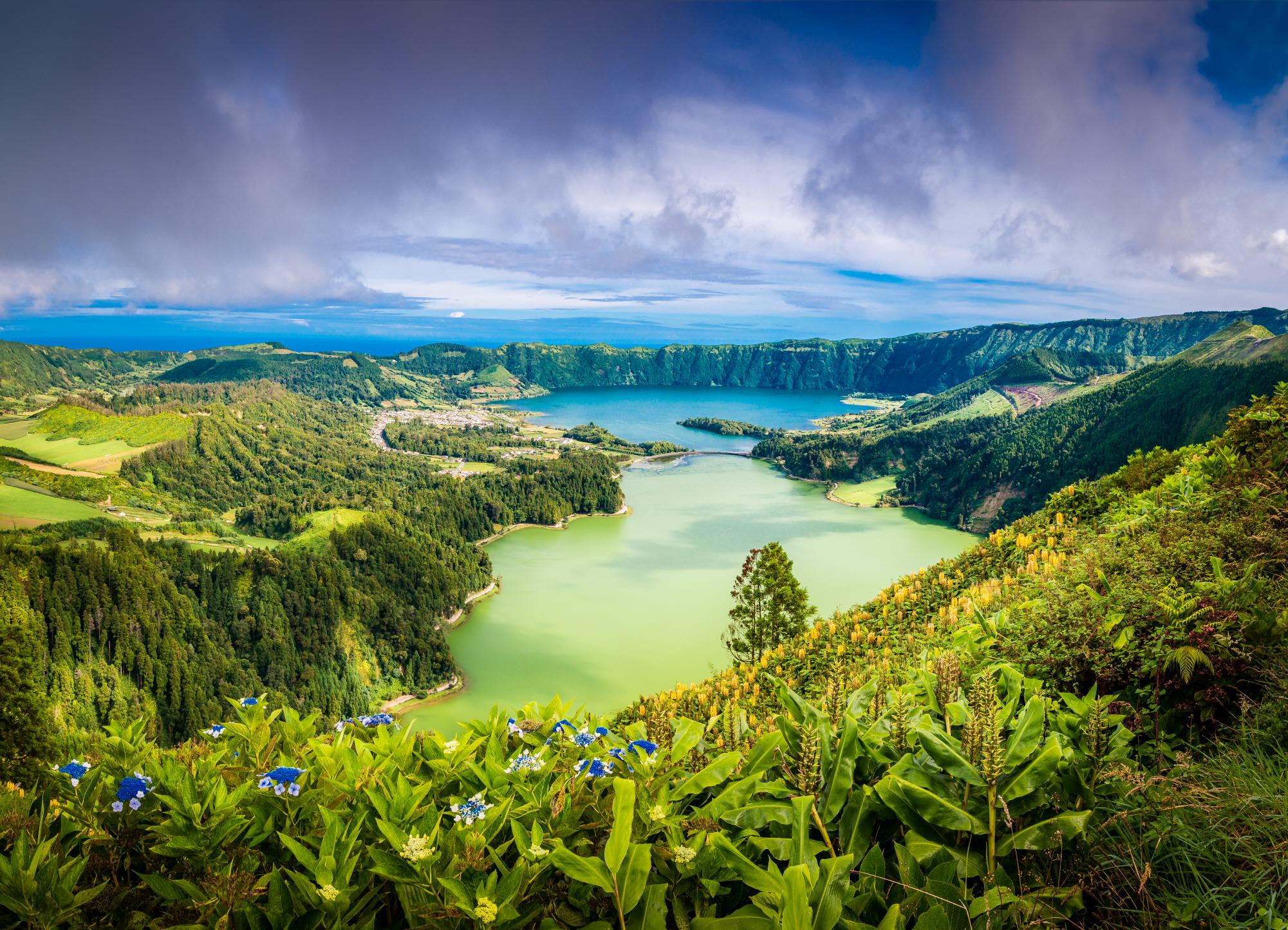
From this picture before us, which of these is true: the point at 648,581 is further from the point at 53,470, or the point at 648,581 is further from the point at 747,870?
the point at 53,470

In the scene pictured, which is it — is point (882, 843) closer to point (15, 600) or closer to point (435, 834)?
point (435, 834)

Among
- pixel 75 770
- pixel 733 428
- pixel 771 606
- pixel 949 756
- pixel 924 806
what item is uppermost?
pixel 949 756

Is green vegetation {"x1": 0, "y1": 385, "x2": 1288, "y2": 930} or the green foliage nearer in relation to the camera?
green vegetation {"x1": 0, "y1": 385, "x2": 1288, "y2": 930}

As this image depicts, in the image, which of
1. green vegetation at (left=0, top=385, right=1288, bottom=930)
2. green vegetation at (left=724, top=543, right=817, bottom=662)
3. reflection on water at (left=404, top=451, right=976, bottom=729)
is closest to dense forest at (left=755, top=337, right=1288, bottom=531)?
reflection on water at (left=404, top=451, right=976, bottom=729)

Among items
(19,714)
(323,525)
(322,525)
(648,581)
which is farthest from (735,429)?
(19,714)

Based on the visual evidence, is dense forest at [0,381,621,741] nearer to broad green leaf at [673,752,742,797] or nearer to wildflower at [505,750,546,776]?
wildflower at [505,750,546,776]

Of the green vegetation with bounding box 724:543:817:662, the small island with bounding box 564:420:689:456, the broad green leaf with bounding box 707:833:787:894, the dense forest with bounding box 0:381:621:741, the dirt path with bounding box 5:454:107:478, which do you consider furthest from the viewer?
the small island with bounding box 564:420:689:456

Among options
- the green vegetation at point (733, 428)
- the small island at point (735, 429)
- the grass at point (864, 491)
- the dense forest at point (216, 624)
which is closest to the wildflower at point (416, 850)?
the dense forest at point (216, 624)
